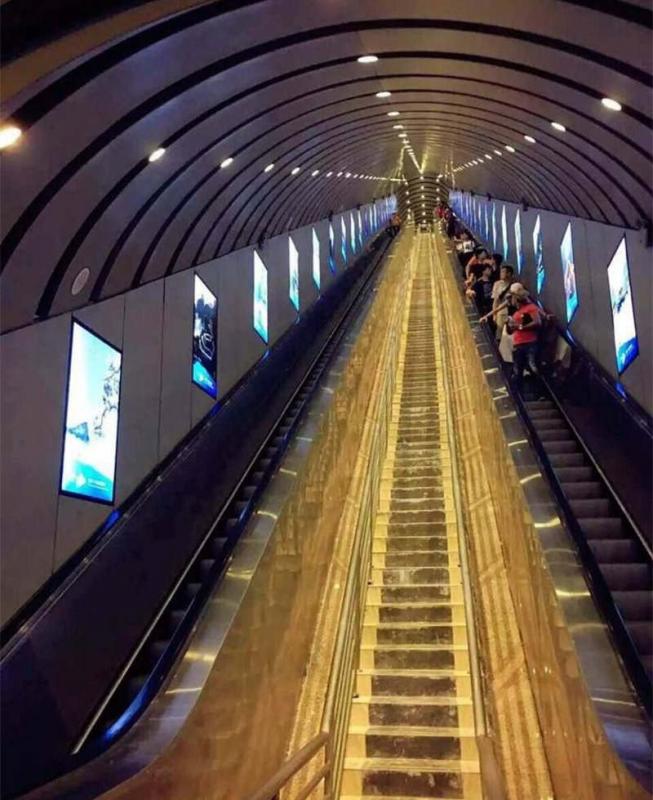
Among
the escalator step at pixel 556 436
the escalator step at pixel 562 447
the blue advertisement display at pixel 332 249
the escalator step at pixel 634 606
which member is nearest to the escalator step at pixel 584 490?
the escalator step at pixel 562 447

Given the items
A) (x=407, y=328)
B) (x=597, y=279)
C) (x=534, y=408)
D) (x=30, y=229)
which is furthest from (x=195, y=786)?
(x=407, y=328)

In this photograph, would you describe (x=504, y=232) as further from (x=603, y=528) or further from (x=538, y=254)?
(x=603, y=528)

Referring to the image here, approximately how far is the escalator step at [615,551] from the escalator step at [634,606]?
64 cm

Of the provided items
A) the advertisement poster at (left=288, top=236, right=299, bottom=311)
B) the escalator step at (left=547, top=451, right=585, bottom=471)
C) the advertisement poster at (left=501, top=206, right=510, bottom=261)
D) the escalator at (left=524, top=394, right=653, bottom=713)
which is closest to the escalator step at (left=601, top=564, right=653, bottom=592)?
the escalator at (left=524, top=394, right=653, bottom=713)

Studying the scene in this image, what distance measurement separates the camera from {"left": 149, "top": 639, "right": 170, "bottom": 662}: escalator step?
189 inches

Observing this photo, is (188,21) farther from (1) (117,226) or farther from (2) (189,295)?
(2) (189,295)

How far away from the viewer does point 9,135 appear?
364 cm

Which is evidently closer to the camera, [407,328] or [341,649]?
[341,649]

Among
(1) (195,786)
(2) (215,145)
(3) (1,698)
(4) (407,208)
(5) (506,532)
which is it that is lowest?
(1) (195,786)

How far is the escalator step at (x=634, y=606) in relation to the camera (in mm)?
4078

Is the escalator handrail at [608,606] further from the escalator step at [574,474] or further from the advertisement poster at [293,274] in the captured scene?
the advertisement poster at [293,274]

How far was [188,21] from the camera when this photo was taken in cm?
409

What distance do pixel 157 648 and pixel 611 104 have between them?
16.7 feet

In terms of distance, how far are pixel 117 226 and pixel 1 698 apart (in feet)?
12.3
